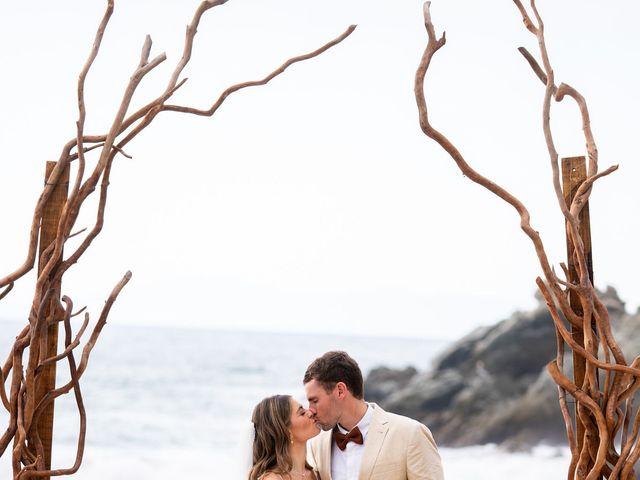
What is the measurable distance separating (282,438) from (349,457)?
28 centimetres

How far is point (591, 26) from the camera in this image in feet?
20.5

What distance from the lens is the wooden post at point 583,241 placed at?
263 cm

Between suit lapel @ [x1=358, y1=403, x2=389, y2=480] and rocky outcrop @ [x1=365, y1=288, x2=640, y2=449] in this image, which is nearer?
suit lapel @ [x1=358, y1=403, x2=389, y2=480]

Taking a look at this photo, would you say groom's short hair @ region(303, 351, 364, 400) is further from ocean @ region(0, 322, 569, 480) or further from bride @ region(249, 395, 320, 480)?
ocean @ region(0, 322, 569, 480)

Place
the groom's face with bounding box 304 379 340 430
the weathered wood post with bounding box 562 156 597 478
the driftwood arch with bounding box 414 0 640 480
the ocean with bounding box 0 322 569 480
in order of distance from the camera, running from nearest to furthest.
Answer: the driftwood arch with bounding box 414 0 640 480
the weathered wood post with bounding box 562 156 597 478
the groom's face with bounding box 304 379 340 430
the ocean with bounding box 0 322 569 480

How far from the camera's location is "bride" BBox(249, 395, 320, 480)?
338 centimetres

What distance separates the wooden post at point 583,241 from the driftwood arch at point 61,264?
2.57 ft

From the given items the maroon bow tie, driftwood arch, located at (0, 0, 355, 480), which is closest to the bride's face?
the maroon bow tie

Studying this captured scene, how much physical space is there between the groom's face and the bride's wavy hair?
0.31ft

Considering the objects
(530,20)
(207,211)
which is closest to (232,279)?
(207,211)

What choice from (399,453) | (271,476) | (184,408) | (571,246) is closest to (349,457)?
(399,453)

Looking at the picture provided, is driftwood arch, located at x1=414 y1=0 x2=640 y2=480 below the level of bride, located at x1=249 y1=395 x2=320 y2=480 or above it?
above

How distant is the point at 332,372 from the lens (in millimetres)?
3441

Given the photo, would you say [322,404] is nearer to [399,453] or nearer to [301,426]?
[301,426]
